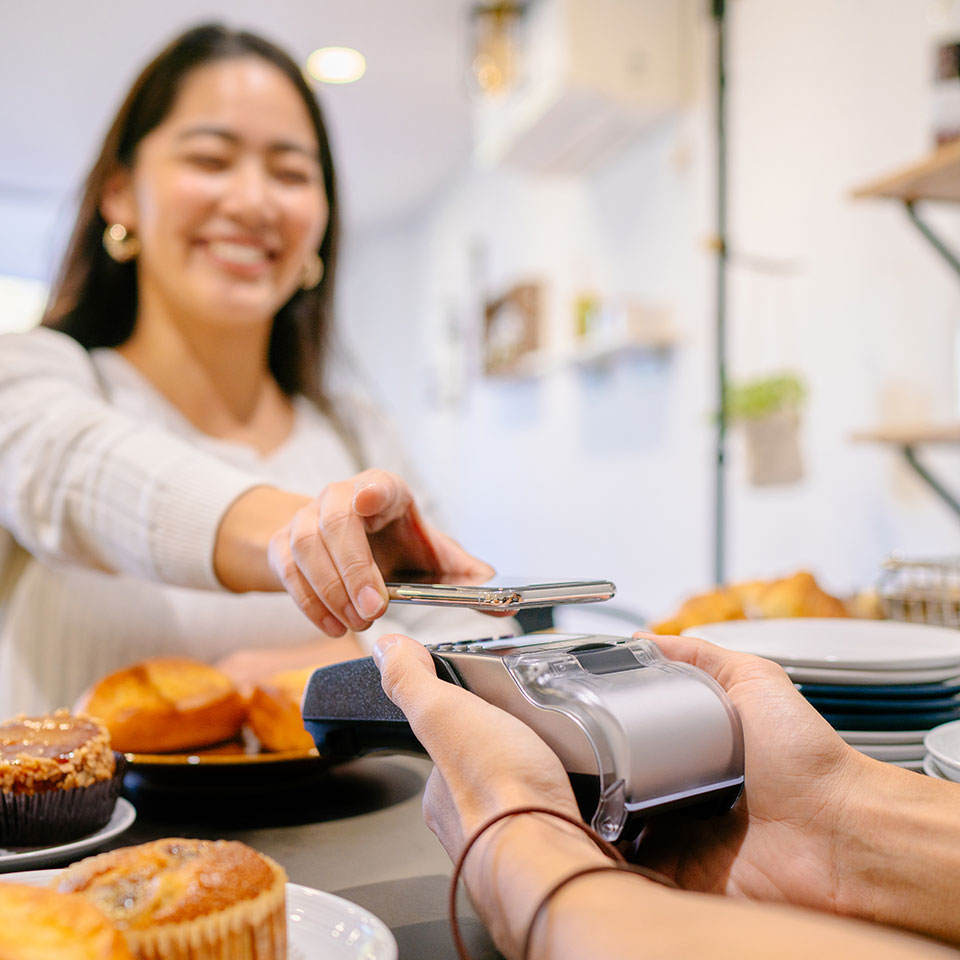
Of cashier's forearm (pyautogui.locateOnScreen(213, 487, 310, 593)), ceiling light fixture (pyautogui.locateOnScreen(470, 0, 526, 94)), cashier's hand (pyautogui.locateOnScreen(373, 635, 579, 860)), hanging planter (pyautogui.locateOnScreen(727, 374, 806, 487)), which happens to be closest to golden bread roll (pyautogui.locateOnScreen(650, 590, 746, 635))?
cashier's forearm (pyautogui.locateOnScreen(213, 487, 310, 593))

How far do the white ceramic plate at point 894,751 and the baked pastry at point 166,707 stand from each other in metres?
0.48

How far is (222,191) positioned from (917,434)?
126 centimetres

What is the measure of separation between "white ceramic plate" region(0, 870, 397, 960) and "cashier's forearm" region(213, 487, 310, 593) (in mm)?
339

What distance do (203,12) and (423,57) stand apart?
2.84 ft

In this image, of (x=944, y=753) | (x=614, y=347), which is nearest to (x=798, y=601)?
(x=944, y=753)

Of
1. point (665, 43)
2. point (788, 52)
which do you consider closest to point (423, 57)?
point (665, 43)

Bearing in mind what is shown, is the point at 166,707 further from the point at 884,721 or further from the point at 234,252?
the point at 234,252

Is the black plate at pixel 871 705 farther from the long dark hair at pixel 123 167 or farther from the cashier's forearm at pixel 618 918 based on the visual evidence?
the long dark hair at pixel 123 167

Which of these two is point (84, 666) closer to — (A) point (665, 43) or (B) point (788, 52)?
(B) point (788, 52)

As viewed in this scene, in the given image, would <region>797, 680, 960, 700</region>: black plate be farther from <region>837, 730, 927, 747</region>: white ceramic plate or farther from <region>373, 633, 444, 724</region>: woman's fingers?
<region>373, 633, 444, 724</region>: woman's fingers

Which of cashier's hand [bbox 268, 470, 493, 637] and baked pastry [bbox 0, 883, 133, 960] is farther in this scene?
cashier's hand [bbox 268, 470, 493, 637]

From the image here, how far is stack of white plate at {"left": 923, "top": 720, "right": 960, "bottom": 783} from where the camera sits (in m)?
0.53

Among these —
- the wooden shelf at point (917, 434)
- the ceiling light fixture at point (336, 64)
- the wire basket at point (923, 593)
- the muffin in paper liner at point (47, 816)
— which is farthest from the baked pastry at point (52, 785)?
the ceiling light fixture at point (336, 64)

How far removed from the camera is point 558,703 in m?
0.43
